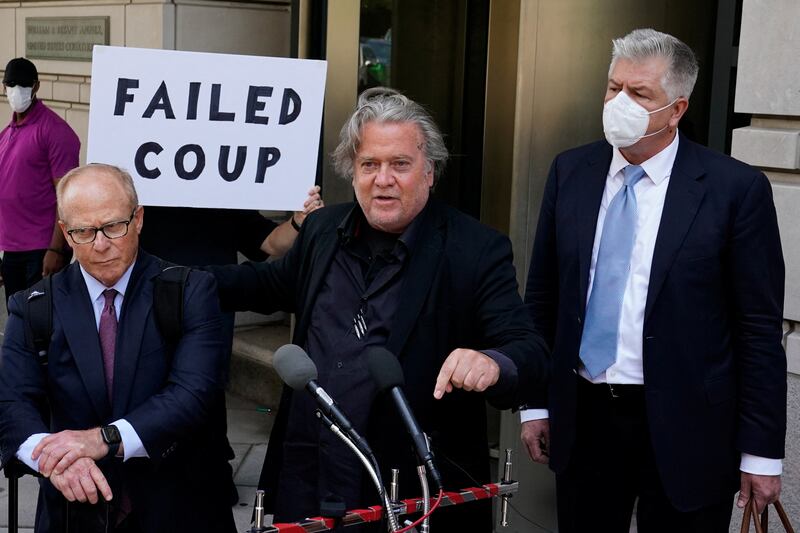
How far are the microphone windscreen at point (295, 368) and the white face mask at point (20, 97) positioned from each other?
6.02m

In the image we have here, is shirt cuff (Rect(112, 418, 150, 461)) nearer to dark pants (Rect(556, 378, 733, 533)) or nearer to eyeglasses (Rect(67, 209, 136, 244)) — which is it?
eyeglasses (Rect(67, 209, 136, 244))

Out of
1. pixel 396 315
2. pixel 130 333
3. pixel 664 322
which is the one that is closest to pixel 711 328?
pixel 664 322

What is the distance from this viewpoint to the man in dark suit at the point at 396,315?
3059 mm

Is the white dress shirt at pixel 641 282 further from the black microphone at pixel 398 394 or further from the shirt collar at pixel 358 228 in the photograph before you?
the black microphone at pixel 398 394

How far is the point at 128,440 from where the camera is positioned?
297cm

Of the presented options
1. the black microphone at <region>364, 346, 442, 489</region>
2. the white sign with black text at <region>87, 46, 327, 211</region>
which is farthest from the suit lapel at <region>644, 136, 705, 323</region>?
the white sign with black text at <region>87, 46, 327, 211</region>

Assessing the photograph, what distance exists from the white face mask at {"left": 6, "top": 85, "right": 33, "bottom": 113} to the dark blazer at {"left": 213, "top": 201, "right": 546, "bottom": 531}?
16.9 feet

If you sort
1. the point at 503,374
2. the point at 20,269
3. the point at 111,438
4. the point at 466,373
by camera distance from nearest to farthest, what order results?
the point at 466,373
the point at 503,374
the point at 111,438
the point at 20,269

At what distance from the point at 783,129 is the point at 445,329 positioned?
6.41 ft

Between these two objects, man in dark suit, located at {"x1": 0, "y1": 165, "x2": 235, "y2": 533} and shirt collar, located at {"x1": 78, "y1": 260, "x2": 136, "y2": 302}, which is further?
shirt collar, located at {"x1": 78, "y1": 260, "x2": 136, "y2": 302}

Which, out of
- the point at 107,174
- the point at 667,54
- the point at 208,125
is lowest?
the point at 107,174

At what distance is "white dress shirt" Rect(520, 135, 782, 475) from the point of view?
3295mm

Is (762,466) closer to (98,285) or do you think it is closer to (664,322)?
(664,322)

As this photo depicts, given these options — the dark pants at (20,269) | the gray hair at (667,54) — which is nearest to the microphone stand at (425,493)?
the gray hair at (667,54)
